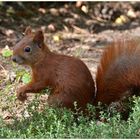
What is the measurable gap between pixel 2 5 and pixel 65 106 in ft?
12.7

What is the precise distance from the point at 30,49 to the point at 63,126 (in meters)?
0.97

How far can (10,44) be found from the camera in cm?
742

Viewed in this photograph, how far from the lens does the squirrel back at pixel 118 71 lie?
5125 mm

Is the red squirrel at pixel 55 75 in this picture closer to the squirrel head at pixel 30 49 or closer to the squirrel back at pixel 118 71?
the squirrel head at pixel 30 49

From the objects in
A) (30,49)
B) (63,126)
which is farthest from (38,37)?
(63,126)

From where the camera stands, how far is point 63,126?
179 inches

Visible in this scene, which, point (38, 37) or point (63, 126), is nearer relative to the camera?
point (63, 126)

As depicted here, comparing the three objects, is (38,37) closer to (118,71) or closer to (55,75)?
(55,75)

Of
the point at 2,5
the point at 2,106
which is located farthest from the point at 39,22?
the point at 2,106

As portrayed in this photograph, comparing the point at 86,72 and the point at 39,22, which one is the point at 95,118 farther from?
the point at 39,22

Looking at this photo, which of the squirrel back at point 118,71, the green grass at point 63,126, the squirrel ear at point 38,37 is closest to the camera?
the green grass at point 63,126

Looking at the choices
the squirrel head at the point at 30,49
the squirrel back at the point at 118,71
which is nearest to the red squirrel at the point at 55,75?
the squirrel head at the point at 30,49

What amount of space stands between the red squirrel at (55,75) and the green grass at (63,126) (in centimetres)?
16

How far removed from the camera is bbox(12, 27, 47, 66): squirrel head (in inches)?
203
